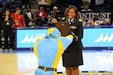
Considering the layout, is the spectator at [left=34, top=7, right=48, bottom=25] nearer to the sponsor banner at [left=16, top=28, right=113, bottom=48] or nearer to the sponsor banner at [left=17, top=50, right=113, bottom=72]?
the sponsor banner at [left=16, top=28, right=113, bottom=48]

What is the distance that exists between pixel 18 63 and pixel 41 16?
209 inches

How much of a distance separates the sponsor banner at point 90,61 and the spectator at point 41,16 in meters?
2.79

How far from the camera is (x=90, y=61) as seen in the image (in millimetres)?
11867

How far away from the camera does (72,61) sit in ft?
23.4

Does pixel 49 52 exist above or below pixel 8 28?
above

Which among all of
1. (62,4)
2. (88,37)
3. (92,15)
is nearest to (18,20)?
(88,37)

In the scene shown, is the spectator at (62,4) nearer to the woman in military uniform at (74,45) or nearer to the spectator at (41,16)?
the spectator at (41,16)

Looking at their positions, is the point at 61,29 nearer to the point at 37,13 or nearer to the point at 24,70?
the point at 24,70

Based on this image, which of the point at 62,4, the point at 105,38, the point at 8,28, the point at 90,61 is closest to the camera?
the point at 90,61

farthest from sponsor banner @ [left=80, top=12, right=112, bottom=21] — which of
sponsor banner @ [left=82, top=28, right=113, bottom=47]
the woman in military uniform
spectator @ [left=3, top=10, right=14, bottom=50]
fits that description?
the woman in military uniform

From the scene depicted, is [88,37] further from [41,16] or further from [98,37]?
[41,16]

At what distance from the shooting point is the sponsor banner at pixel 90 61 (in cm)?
1067

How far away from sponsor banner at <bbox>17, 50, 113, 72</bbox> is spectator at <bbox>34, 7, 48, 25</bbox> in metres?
2.79

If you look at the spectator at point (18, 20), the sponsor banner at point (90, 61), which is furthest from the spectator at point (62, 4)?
the sponsor banner at point (90, 61)
